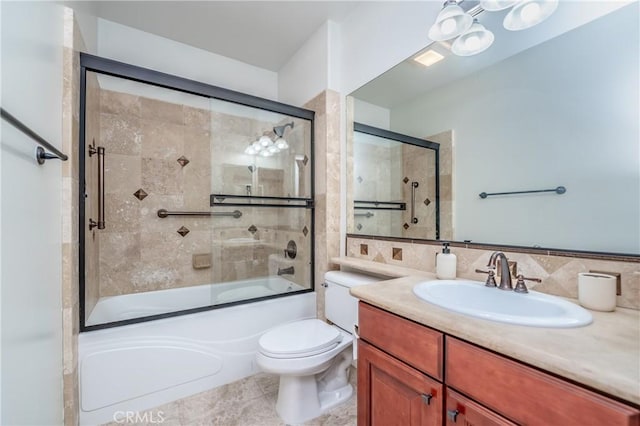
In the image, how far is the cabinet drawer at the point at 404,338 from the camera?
0.79 meters

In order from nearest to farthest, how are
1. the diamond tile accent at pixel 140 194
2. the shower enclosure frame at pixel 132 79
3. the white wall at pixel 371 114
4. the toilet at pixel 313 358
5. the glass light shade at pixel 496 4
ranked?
the glass light shade at pixel 496 4 < the toilet at pixel 313 358 < the shower enclosure frame at pixel 132 79 < the white wall at pixel 371 114 < the diamond tile accent at pixel 140 194

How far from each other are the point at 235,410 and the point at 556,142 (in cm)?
206

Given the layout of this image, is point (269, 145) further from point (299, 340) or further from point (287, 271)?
point (299, 340)

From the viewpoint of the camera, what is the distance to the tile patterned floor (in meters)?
1.42

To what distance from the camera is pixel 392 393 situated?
0.92m

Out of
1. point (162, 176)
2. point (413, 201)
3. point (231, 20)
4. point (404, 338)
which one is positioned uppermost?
point (231, 20)

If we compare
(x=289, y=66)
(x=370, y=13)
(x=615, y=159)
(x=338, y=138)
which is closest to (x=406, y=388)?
(x=615, y=159)

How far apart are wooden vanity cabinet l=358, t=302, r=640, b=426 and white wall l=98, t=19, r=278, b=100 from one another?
2.57 metres

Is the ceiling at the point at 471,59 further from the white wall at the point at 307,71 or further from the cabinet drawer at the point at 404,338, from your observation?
the cabinet drawer at the point at 404,338

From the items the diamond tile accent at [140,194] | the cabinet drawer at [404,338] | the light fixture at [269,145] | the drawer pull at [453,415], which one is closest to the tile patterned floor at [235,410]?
the cabinet drawer at [404,338]

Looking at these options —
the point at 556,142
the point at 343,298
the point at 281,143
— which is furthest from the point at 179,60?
the point at 556,142

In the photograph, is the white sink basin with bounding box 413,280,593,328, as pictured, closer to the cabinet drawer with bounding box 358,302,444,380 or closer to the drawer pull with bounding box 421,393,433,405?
the cabinet drawer with bounding box 358,302,444,380

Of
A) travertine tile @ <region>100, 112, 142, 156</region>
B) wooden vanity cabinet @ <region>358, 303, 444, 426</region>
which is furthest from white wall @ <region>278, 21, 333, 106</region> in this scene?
wooden vanity cabinet @ <region>358, 303, 444, 426</region>

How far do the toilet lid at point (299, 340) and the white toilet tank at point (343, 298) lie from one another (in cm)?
12
